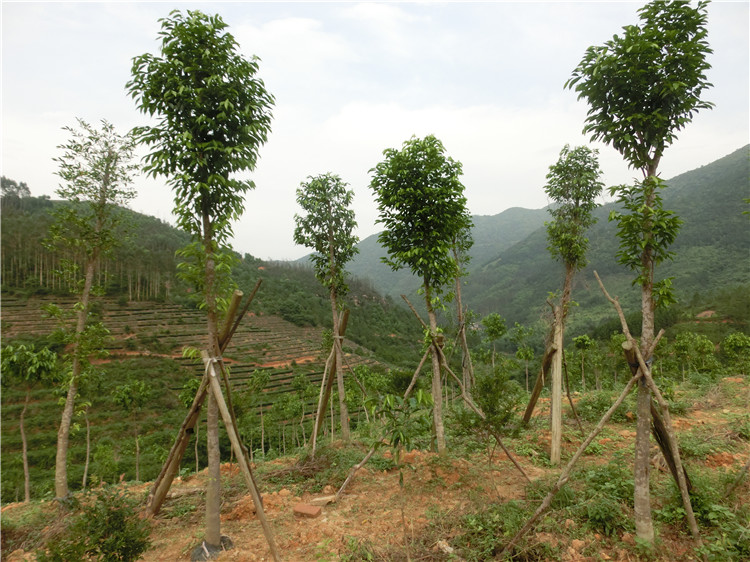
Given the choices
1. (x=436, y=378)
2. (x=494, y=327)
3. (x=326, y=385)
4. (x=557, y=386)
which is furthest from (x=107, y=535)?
(x=494, y=327)

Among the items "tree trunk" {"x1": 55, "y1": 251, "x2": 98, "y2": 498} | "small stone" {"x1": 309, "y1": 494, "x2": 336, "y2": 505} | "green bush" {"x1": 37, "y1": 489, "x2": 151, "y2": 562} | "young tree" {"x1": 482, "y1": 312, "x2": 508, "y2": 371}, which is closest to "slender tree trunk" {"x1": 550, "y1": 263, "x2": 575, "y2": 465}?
"small stone" {"x1": 309, "y1": 494, "x2": 336, "y2": 505}

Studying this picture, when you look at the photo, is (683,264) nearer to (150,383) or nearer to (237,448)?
(150,383)

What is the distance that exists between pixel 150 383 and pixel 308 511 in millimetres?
34194

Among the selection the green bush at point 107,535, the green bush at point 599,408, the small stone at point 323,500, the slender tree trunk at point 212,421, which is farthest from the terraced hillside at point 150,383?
the green bush at point 599,408

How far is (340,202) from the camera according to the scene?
1133 centimetres

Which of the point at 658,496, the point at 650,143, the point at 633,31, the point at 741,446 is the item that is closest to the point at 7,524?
the point at 658,496

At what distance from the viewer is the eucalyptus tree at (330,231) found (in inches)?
438

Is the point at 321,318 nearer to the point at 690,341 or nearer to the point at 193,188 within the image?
the point at 690,341

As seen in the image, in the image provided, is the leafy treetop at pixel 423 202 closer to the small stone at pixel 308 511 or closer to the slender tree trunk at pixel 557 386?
the slender tree trunk at pixel 557 386

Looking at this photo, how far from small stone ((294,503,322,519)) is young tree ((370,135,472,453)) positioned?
2929mm

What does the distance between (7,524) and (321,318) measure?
2381 inches

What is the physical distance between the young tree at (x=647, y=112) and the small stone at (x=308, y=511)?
4.73 meters

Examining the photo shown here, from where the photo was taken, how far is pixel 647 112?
15.3ft

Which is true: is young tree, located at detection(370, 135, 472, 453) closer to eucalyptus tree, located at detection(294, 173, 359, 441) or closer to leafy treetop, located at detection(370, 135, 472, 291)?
leafy treetop, located at detection(370, 135, 472, 291)
